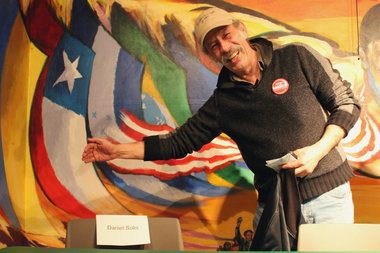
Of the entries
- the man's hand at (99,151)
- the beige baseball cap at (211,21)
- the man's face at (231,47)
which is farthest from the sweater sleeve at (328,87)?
the man's hand at (99,151)

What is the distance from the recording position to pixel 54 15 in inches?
123

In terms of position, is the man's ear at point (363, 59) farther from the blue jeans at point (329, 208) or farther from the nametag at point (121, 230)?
the nametag at point (121, 230)

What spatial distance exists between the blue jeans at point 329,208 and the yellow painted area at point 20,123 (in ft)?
6.23

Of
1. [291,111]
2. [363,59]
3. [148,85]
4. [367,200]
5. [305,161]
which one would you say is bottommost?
[367,200]

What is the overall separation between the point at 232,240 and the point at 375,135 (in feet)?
3.69

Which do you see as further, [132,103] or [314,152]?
[132,103]

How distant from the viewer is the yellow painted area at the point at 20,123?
2963 millimetres

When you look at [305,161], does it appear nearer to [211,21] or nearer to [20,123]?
[211,21]

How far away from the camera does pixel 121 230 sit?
1420mm

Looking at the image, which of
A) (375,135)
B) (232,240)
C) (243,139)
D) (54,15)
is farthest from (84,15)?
(375,135)

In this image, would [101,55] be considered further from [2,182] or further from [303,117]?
[303,117]

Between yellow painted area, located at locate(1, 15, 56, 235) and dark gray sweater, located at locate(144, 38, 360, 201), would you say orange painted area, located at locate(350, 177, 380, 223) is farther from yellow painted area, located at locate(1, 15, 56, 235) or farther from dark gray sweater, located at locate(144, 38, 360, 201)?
yellow painted area, located at locate(1, 15, 56, 235)

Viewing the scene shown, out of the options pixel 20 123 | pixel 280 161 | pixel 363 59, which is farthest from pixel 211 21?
pixel 20 123

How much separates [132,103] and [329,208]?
1.57m
